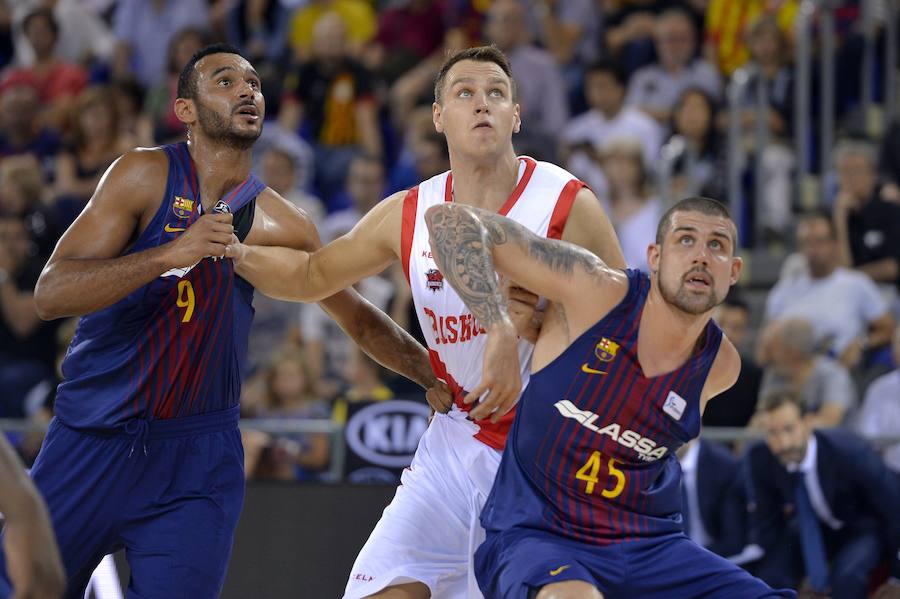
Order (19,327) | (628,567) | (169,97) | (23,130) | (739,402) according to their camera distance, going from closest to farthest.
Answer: (628,567)
(739,402)
(19,327)
(23,130)
(169,97)

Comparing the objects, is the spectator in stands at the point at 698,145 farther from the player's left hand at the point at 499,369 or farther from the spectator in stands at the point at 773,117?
the player's left hand at the point at 499,369

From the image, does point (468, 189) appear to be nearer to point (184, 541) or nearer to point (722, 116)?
point (184, 541)

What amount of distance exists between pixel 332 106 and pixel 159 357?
25.4ft

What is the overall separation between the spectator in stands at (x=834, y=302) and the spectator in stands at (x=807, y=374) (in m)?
0.48

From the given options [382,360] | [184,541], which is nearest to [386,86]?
[382,360]

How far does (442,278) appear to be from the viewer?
→ 225 inches

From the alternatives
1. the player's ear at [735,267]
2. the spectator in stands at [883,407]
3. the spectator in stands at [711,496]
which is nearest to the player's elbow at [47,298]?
the player's ear at [735,267]

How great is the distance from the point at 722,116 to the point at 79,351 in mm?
7572

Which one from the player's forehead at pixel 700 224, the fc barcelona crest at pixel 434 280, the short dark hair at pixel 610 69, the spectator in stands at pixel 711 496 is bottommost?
the spectator in stands at pixel 711 496

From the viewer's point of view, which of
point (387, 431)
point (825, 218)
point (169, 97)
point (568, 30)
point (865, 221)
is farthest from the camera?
point (169, 97)

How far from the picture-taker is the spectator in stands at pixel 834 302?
403 inches

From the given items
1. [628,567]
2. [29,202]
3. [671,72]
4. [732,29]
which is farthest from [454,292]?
[732,29]

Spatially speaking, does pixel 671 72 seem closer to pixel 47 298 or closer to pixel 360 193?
pixel 360 193

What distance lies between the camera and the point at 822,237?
10500 mm
